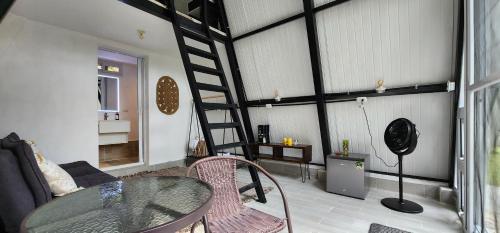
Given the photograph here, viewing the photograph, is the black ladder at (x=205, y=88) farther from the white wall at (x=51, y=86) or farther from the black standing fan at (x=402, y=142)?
the white wall at (x=51, y=86)

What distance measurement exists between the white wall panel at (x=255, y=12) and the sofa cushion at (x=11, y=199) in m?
3.30

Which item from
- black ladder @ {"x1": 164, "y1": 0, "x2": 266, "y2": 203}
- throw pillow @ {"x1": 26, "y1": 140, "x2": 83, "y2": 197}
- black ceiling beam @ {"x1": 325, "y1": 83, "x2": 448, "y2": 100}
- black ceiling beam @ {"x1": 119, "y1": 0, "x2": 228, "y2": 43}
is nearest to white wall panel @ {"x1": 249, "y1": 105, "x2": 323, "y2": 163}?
black ceiling beam @ {"x1": 325, "y1": 83, "x2": 448, "y2": 100}

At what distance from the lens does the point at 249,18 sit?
3689 millimetres

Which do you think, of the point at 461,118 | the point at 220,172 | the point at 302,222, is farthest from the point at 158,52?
the point at 461,118

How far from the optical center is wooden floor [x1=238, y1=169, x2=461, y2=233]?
229 cm

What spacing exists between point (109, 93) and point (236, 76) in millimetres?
3792

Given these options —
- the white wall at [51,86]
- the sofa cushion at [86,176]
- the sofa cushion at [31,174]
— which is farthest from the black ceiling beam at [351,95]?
the sofa cushion at [31,174]

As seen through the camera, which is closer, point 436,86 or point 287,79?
point 436,86

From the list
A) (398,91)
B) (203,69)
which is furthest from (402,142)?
(203,69)

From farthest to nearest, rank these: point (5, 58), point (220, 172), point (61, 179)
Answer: point (5, 58)
point (61, 179)
point (220, 172)

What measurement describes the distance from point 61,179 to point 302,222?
228cm

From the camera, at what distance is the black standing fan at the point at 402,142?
2633 mm

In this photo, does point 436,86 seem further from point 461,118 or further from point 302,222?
point 302,222

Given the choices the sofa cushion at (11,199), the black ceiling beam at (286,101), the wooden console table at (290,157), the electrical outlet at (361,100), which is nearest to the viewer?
the sofa cushion at (11,199)
